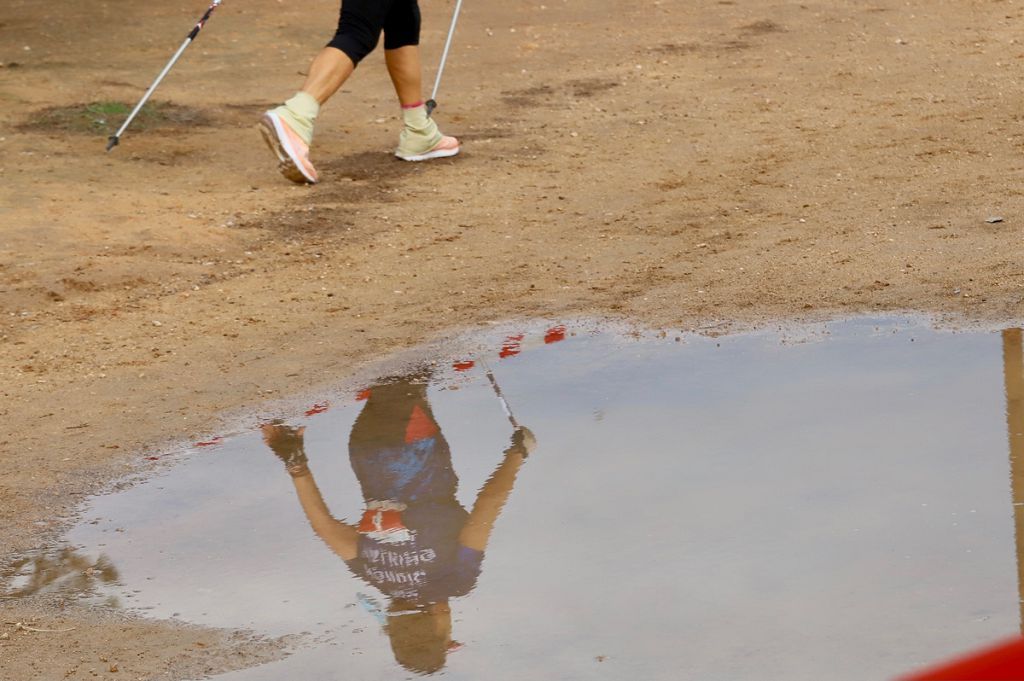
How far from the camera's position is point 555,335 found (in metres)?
5.93

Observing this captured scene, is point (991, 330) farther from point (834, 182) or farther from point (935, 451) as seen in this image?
point (834, 182)

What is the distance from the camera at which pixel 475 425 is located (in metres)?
5.18

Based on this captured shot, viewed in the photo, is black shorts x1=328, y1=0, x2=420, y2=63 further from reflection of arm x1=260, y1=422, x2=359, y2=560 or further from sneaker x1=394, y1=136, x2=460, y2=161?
reflection of arm x1=260, y1=422, x2=359, y2=560

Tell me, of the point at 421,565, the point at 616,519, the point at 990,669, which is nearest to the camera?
the point at 990,669

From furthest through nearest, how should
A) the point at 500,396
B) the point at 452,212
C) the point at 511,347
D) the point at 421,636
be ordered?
the point at 452,212, the point at 511,347, the point at 500,396, the point at 421,636

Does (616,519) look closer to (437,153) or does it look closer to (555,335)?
(555,335)

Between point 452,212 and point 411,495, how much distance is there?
10.2ft

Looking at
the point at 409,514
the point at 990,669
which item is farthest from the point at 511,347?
the point at 990,669

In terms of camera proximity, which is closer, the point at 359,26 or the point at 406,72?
the point at 359,26

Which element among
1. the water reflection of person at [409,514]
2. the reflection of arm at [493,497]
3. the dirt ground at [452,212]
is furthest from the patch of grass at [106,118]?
the reflection of arm at [493,497]

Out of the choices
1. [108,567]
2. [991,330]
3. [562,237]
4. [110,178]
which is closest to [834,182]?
[562,237]

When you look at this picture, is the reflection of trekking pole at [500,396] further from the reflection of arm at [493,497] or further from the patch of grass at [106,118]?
the patch of grass at [106,118]

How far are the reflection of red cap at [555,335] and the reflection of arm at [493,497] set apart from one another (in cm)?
86

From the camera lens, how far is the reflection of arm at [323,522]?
4.38 m
